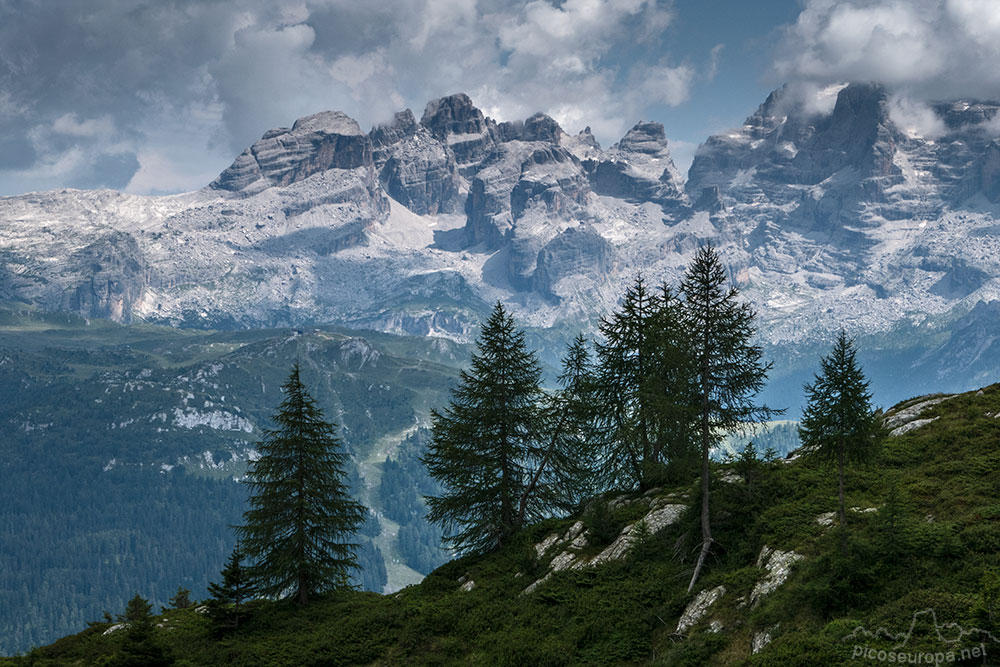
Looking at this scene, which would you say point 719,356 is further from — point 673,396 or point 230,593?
point 230,593

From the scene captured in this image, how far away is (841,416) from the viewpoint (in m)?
25.3

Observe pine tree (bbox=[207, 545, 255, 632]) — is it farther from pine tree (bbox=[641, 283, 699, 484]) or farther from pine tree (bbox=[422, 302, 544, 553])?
pine tree (bbox=[641, 283, 699, 484])

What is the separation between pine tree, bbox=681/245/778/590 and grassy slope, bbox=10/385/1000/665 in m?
3.19

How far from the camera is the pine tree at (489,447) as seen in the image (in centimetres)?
4169

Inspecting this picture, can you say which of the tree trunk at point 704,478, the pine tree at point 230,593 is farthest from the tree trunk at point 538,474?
the pine tree at point 230,593

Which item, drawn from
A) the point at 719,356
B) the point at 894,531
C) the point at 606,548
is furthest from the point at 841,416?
the point at 606,548

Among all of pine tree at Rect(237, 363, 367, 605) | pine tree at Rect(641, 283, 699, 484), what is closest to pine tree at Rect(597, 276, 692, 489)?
pine tree at Rect(641, 283, 699, 484)

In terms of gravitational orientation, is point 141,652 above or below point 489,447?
below

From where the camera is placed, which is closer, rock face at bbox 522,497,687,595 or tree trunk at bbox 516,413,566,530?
rock face at bbox 522,497,687,595

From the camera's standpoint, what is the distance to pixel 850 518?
86.9 feet

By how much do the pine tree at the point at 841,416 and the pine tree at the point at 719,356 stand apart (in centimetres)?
449

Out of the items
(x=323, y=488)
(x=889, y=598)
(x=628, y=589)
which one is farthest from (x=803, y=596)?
(x=323, y=488)

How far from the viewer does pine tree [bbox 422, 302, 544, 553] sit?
137ft

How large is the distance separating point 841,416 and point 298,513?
94.9 feet
